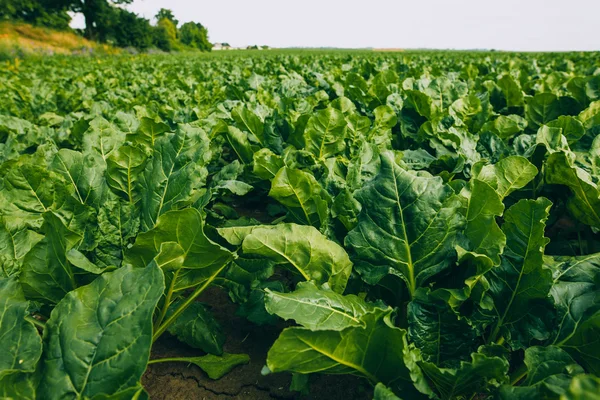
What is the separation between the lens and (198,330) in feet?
5.66

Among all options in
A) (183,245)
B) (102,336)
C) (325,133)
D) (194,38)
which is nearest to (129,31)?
(194,38)

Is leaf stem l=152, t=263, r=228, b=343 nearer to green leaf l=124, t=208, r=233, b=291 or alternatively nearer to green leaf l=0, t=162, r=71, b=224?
green leaf l=124, t=208, r=233, b=291

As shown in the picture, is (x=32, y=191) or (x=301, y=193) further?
(x=32, y=191)

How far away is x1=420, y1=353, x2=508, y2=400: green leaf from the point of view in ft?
3.41

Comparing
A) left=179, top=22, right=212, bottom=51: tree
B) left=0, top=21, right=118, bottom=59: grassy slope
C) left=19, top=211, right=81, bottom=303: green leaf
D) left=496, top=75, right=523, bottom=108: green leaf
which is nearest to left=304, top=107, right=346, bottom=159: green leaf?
left=19, top=211, right=81, bottom=303: green leaf

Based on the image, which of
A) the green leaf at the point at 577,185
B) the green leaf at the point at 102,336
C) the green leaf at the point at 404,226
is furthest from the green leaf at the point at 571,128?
the green leaf at the point at 102,336

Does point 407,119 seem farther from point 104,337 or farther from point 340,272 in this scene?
point 104,337

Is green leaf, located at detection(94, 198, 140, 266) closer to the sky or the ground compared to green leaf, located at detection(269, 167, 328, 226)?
closer to the ground

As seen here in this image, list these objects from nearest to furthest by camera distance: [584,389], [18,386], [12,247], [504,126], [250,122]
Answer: [584,389] → [18,386] → [12,247] → [504,126] → [250,122]

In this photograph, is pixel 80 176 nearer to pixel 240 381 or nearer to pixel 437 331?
pixel 240 381

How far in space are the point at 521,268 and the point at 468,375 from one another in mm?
434

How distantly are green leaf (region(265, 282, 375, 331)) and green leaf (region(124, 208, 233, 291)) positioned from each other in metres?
0.29

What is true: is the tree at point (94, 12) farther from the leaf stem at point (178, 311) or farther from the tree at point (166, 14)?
the leaf stem at point (178, 311)

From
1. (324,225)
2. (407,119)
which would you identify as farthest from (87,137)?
(407,119)
